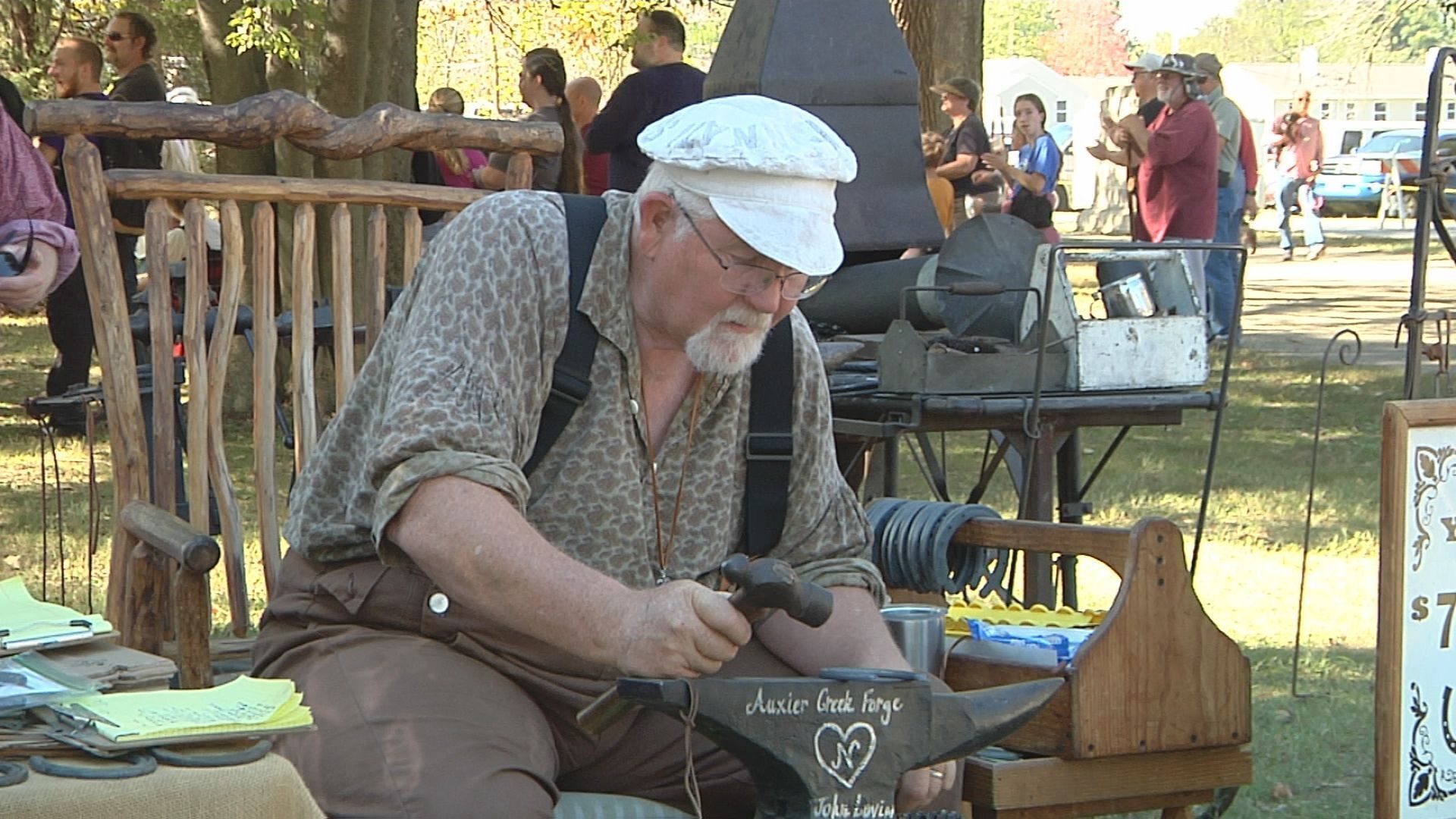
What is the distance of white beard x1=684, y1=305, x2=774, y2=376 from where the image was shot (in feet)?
7.48

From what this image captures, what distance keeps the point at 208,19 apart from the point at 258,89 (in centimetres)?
46

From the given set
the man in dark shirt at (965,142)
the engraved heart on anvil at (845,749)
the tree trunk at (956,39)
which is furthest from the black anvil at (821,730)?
the tree trunk at (956,39)

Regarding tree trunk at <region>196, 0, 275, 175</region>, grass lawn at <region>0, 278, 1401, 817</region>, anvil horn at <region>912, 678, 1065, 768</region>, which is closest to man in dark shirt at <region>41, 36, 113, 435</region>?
grass lawn at <region>0, 278, 1401, 817</region>

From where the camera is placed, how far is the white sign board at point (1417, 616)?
9.25 ft

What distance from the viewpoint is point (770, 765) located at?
6.40 ft

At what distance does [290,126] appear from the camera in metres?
2.96

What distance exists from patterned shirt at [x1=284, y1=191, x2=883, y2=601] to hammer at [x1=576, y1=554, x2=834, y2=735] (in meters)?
0.37

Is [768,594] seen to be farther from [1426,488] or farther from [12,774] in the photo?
[1426,488]

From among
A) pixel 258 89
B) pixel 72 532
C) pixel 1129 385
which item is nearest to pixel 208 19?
pixel 258 89

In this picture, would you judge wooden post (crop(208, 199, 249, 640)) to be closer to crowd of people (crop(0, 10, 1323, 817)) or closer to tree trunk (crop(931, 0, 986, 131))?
crowd of people (crop(0, 10, 1323, 817))

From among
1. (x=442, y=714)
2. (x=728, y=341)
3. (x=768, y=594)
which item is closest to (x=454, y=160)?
(x=728, y=341)

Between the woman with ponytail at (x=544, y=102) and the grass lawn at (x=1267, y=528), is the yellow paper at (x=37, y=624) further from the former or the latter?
the woman with ponytail at (x=544, y=102)

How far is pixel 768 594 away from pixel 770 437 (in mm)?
697

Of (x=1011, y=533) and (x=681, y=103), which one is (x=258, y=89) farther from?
(x=1011, y=533)
